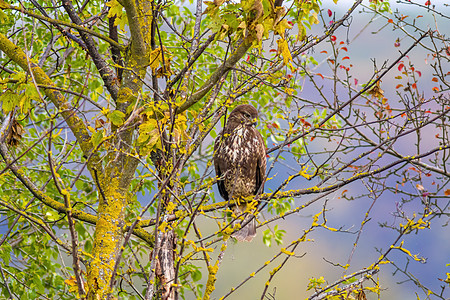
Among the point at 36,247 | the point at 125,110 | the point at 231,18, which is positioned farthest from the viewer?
the point at 36,247

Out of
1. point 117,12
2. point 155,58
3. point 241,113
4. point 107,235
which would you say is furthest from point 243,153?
point 107,235

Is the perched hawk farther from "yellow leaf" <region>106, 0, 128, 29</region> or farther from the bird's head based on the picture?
"yellow leaf" <region>106, 0, 128, 29</region>

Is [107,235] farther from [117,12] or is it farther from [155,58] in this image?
[117,12]

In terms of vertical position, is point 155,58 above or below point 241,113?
below

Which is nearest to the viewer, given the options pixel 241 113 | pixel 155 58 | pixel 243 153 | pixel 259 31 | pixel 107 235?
pixel 259 31

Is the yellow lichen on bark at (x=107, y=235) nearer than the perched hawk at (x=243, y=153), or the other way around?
the yellow lichen on bark at (x=107, y=235)

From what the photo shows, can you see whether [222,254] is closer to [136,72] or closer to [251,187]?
[136,72]

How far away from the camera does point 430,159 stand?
6.56 m

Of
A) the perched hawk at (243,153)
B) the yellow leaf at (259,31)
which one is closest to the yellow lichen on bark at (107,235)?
the yellow leaf at (259,31)

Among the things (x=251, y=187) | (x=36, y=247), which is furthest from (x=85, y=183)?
(x=251, y=187)

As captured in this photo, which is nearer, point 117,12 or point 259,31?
point 259,31

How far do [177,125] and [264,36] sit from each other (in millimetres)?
673

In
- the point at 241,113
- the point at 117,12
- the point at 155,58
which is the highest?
the point at 241,113

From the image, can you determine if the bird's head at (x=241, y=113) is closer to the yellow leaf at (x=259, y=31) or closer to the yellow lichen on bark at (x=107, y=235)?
the yellow lichen on bark at (x=107, y=235)
